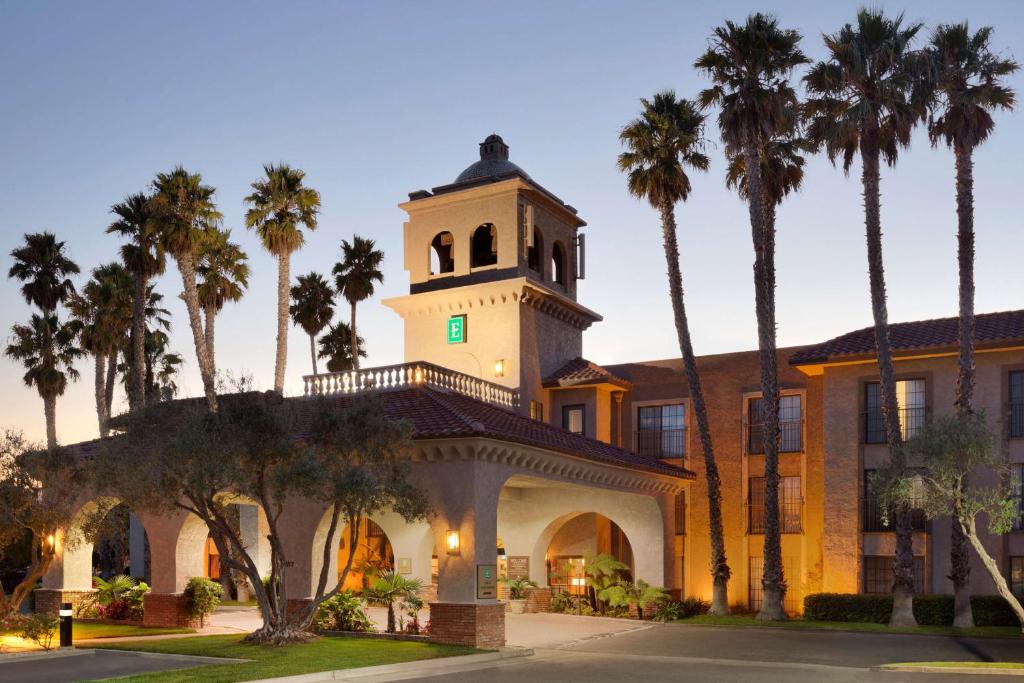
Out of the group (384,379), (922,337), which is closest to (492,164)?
(384,379)

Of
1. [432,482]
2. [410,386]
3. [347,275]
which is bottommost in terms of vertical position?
[432,482]

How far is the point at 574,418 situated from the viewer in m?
39.9

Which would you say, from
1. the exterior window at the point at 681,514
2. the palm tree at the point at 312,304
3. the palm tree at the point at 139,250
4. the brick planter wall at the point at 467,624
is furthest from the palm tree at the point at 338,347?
the brick planter wall at the point at 467,624

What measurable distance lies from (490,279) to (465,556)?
52.1ft

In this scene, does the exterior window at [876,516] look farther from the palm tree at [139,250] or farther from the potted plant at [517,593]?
the palm tree at [139,250]

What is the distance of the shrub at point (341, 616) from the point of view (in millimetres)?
27078

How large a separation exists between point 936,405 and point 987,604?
6065mm

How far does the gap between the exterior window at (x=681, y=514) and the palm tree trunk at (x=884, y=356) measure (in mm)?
7613

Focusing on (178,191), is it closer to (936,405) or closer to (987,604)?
(936,405)

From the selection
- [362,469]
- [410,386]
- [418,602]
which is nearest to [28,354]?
[410,386]

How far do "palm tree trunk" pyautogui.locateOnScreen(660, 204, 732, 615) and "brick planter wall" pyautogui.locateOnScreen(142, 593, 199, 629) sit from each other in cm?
1595

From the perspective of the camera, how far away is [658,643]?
2748 cm

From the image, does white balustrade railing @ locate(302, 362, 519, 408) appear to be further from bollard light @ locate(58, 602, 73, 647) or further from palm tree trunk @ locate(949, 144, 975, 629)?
palm tree trunk @ locate(949, 144, 975, 629)

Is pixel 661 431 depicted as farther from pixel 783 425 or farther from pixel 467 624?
pixel 467 624
